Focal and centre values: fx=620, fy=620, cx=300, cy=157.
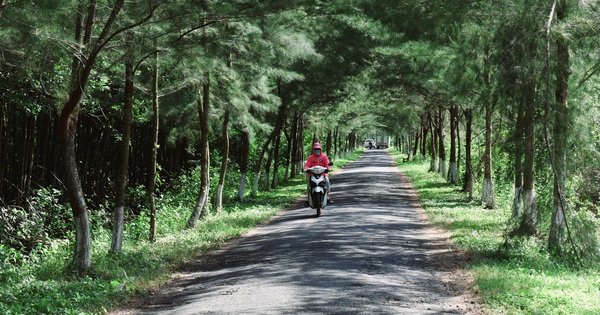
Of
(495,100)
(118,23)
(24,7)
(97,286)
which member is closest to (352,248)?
(495,100)

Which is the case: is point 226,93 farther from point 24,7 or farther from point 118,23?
point 24,7

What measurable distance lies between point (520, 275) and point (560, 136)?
2.01 meters

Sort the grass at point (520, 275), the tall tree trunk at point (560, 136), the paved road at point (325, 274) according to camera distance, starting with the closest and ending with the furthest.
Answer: the grass at point (520, 275) < the paved road at point (325, 274) < the tall tree trunk at point (560, 136)

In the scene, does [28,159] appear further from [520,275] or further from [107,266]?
[520,275]

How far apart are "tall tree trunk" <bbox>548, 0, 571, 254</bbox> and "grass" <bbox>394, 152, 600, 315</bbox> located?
18.8 inches

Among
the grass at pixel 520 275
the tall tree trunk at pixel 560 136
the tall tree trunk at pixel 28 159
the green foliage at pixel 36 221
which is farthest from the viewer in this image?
the tall tree trunk at pixel 28 159

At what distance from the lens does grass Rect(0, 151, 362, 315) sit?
727cm

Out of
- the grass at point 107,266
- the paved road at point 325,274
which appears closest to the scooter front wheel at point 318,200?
the paved road at point 325,274

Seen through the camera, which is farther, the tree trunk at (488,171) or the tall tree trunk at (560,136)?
the tree trunk at (488,171)

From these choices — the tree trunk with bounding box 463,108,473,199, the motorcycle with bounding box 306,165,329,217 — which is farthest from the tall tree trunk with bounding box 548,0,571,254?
the tree trunk with bounding box 463,108,473,199

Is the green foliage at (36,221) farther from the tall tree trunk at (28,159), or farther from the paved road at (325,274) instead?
the paved road at (325,274)

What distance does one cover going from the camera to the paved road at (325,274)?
7.16 m

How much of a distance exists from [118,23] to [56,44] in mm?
1278

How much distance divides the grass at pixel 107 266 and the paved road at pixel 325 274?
17.0 inches
